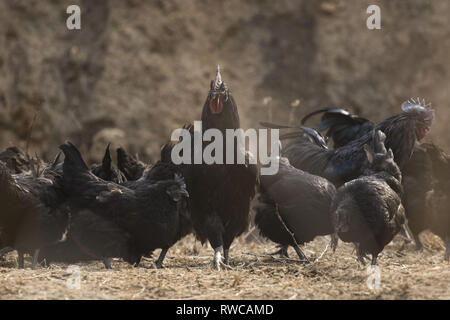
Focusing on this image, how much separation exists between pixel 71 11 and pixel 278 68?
200 inches

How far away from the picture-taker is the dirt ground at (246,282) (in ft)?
16.3

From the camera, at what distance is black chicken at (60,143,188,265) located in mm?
6441

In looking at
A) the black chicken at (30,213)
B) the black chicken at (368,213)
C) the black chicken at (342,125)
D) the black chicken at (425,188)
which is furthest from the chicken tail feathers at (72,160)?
the black chicken at (425,188)

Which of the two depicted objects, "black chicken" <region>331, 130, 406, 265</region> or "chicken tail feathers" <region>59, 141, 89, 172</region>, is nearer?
"black chicken" <region>331, 130, 406, 265</region>

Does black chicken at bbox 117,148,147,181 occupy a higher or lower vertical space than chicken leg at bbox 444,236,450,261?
higher

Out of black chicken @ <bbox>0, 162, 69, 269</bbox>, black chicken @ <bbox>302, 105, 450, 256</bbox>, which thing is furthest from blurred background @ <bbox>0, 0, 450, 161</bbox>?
black chicken @ <bbox>0, 162, 69, 269</bbox>

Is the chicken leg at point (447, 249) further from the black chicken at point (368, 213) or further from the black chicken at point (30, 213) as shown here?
the black chicken at point (30, 213)

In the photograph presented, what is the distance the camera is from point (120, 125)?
13.8 meters

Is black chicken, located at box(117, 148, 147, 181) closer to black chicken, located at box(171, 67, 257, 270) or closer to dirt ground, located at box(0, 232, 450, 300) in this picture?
dirt ground, located at box(0, 232, 450, 300)

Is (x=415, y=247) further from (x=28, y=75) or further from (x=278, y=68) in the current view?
(x=28, y=75)

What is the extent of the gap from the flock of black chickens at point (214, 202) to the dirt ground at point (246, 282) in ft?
1.25

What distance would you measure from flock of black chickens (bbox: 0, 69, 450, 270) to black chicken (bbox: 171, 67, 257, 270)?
11mm

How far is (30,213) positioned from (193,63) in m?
8.52

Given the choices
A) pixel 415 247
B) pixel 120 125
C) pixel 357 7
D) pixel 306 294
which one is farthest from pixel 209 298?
pixel 357 7
